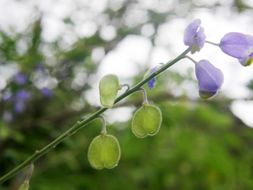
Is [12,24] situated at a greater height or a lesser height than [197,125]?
greater

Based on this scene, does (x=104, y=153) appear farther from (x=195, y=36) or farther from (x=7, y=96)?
(x=7, y=96)

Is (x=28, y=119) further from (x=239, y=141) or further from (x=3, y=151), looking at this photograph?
(x=239, y=141)

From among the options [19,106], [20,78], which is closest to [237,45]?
[20,78]

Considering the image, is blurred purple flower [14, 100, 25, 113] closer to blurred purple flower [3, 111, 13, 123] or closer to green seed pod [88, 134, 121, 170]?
blurred purple flower [3, 111, 13, 123]

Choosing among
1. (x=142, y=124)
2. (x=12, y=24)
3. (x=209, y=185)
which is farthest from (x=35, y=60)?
(x=209, y=185)

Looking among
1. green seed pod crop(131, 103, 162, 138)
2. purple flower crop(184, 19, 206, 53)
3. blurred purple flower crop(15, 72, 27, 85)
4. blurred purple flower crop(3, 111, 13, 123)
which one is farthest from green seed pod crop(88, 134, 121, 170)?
blurred purple flower crop(3, 111, 13, 123)

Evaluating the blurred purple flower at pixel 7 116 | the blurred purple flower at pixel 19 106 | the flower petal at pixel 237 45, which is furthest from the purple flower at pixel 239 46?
the blurred purple flower at pixel 7 116
